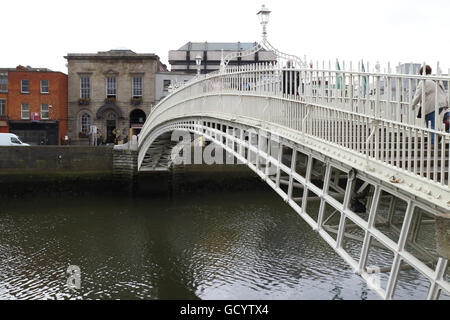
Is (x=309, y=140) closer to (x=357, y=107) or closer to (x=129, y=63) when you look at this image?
(x=357, y=107)

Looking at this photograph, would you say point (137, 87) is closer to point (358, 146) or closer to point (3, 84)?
point (3, 84)

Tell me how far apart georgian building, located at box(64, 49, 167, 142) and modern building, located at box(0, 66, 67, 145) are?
1148 millimetres

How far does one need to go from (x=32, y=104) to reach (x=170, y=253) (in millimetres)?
23718

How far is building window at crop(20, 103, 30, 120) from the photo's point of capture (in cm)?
3269

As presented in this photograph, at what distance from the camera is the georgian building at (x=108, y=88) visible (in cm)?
3381

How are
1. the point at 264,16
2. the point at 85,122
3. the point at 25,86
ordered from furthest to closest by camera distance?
the point at 85,122 → the point at 25,86 → the point at 264,16

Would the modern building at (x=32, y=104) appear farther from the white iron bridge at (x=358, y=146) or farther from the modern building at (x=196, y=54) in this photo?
the white iron bridge at (x=358, y=146)

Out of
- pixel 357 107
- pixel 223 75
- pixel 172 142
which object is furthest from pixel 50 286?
pixel 172 142

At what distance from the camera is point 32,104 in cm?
3275

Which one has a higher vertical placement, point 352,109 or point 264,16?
point 264,16

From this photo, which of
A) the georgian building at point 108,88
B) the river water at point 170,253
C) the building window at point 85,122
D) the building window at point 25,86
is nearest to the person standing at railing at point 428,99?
the river water at point 170,253

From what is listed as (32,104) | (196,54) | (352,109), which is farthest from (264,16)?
(196,54)

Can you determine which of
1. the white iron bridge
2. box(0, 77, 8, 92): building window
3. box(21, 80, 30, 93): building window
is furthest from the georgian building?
the white iron bridge
